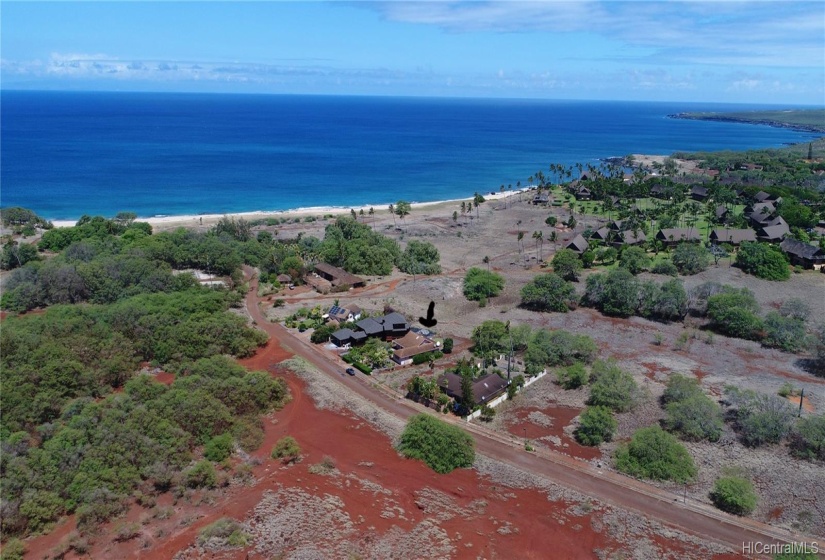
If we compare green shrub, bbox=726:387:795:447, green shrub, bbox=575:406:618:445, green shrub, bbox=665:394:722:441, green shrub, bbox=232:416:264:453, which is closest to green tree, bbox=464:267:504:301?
green shrub, bbox=575:406:618:445

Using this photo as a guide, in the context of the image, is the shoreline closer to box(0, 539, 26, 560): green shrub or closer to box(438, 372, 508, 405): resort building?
box(438, 372, 508, 405): resort building

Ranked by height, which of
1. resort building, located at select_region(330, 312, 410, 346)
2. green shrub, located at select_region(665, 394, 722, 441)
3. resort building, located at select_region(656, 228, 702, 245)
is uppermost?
resort building, located at select_region(656, 228, 702, 245)

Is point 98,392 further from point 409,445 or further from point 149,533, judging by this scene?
point 409,445

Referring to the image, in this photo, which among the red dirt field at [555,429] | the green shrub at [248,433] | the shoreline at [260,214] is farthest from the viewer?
the shoreline at [260,214]

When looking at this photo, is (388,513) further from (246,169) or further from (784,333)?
(246,169)

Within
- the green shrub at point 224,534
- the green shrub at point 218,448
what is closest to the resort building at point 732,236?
the green shrub at point 218,448

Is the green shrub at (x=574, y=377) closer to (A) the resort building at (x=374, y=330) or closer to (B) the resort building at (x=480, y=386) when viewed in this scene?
(B) the resort building at (x=480, y=386)

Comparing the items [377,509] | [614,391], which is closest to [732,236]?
[614,391]
